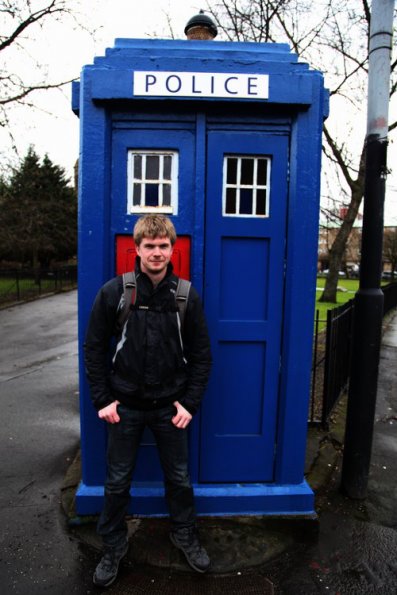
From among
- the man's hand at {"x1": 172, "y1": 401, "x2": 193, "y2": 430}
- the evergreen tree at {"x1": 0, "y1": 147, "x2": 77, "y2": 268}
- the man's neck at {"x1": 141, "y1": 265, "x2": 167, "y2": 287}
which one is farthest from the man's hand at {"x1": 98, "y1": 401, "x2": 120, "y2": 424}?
the evergreen tree at {"x1": 0, "y1": 147, "x2": 77, "y2": 268}

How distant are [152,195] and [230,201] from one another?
1.72ft

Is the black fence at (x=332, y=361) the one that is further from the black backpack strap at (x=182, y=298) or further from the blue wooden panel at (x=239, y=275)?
the black backpack strap at (x=182, y=298)

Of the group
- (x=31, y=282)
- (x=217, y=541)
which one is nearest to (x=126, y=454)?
(x=217, y=541)

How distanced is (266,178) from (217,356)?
1254 millimetres

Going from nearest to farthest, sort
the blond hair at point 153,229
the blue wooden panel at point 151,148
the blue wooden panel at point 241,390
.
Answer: the blond hair at point 153,229, the blue wooden panel at point 151,148, the blue wooden panel at point 241,390

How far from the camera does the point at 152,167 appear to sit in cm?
281

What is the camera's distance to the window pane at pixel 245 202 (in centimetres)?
288

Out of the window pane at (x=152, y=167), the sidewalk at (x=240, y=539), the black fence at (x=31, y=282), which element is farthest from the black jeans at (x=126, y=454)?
the black fence at (x=31, y=282)

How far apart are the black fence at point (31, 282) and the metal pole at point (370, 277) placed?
53.9ft

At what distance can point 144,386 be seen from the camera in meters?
2.44

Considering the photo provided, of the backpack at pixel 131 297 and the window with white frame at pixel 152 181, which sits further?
the window with white frame at pixel 152 181

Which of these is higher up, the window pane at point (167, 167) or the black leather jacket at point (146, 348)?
the window pane at point (167, 167)

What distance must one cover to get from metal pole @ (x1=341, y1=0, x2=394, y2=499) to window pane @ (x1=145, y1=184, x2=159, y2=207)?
1.53 m

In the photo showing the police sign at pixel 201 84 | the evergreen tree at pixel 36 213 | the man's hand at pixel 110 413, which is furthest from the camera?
the evergreen tree at pixel 36 213
